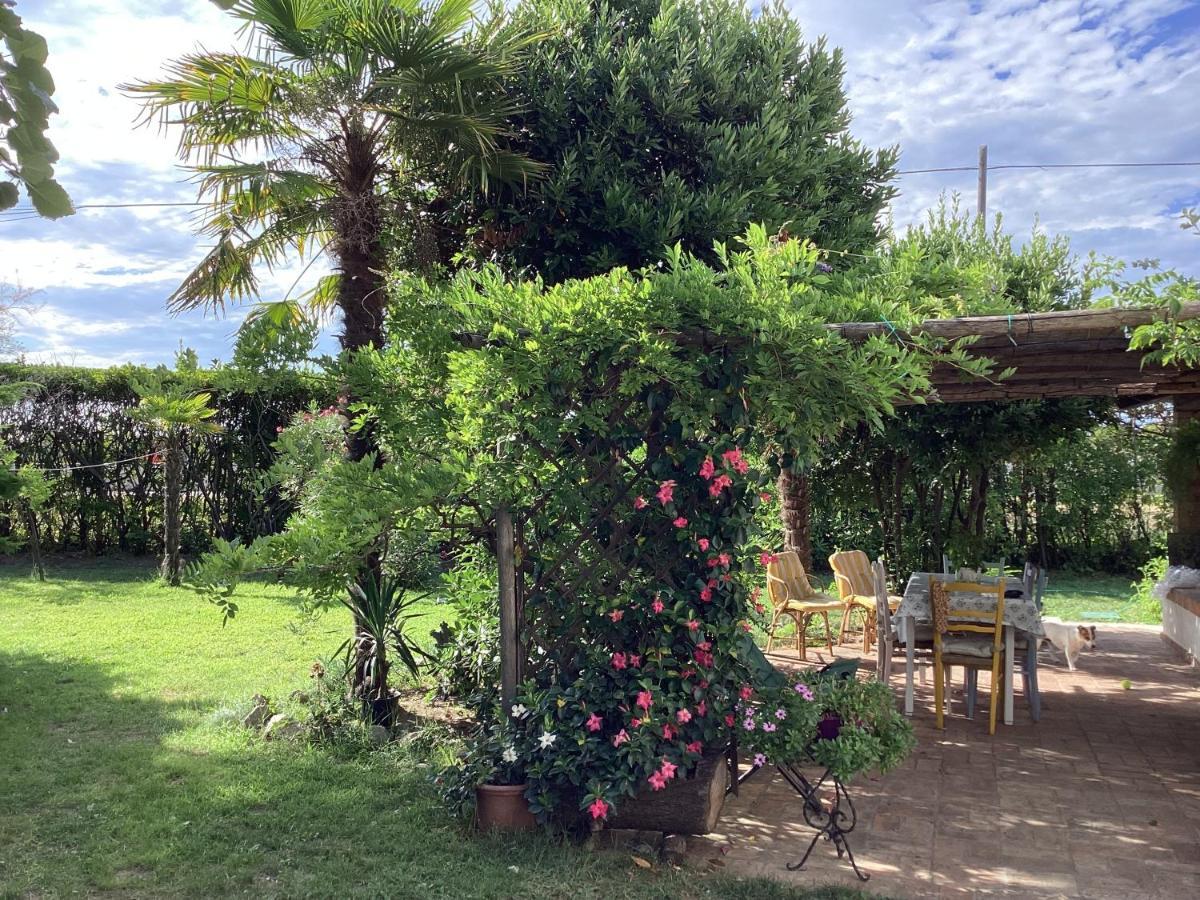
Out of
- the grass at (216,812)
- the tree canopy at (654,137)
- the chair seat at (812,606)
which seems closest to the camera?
the grass at (216,812)

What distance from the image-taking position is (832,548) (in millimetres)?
11836

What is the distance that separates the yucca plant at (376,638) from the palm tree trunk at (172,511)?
5.34 metres

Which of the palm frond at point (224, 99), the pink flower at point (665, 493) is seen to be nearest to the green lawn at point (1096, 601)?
the pink flower at point (665, 493)

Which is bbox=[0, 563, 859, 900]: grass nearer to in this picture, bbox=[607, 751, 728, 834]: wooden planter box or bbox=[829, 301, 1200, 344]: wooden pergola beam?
bbox=[607, 751, 728, 834]: wooden planter box

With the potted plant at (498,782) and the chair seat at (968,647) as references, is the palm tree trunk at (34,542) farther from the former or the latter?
the chair seat at (968,647)

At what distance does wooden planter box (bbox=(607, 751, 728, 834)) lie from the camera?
3408mm

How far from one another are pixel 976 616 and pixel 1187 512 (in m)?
3.81

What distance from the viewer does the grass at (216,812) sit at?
311 centimetres

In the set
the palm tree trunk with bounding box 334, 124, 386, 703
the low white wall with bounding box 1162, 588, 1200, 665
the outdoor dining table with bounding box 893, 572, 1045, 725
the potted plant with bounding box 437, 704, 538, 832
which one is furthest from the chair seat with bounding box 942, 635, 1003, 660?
the palm tree trunk with bounding box 334, 124, 386, 703

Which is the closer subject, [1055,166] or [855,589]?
[855,589]

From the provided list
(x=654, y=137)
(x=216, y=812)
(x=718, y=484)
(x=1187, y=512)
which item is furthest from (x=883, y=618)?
(x=216, y=812)

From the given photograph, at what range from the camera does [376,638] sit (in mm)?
4801

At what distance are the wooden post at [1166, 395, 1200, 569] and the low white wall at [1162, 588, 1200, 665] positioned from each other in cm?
40

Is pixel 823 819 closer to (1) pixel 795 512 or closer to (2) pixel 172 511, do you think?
(1) pixel 795 512
